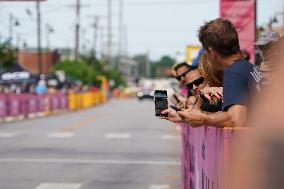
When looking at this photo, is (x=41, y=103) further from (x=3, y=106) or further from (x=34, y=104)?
(x=3, y=106)

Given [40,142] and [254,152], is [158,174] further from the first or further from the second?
[254,152]

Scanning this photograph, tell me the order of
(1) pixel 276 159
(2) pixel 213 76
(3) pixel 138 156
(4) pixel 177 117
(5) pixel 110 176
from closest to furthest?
(1) pixel 276 159 → (4) pixel 177 117 → (2) pixel 213 76 → (5) pixel 110 176 → (3) pixel 138 156

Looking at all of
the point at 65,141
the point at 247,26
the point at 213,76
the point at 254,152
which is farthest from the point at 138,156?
the point at 254,152

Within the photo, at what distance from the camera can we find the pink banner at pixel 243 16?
17781 mm

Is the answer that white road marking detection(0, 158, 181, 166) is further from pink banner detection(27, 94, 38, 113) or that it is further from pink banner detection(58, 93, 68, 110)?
pink banner detection(58, 93, 68, 110)

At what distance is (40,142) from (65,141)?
0.73 meters

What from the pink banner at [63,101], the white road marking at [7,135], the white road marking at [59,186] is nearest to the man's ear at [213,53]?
the white road marking at [59,186]

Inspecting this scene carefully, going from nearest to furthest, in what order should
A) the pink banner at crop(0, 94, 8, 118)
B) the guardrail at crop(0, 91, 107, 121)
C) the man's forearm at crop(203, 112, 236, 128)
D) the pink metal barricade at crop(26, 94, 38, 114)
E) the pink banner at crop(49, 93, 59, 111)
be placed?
the man's forearm at crop(203, 112, 236, 128) < the pink banner at crop(0, 94, 8, 118) < the guardrail at crop(0, 91, 107, 121) < the pink metal barricade at crop(26, 94, 38, 114) < the pink banner at crop(49, 93, 59, 111)

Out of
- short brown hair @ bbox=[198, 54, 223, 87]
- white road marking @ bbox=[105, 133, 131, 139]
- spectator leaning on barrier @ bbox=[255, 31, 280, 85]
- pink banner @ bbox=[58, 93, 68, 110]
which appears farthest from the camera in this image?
pink banner @ bbox=[58, 93, 68, 110]

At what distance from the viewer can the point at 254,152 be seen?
174 inches

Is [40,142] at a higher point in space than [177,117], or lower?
lower

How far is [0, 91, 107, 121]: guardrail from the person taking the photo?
39.0 m

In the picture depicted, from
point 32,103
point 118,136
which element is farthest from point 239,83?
point 32,103

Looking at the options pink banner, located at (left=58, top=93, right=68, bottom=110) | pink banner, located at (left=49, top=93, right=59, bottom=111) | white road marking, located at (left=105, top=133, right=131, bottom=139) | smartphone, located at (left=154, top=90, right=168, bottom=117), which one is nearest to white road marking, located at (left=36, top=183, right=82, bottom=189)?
smartphone, located at (left=154, top=90, right=168, bottom=117)
